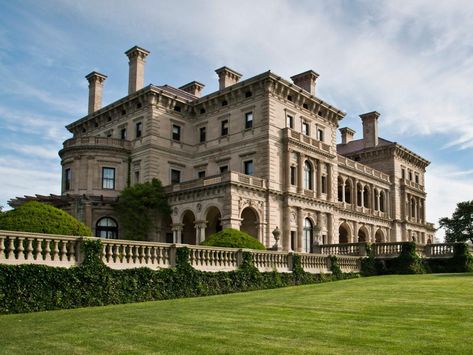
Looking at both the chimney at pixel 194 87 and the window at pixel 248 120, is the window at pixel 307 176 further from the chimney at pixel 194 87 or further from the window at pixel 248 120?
the chimney at pixel 194 87

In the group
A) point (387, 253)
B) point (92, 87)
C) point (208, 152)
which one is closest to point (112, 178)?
point (208, 152)

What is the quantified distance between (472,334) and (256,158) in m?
36.2

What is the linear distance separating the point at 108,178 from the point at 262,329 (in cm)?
4006

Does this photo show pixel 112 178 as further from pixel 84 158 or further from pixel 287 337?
pixel 287 337

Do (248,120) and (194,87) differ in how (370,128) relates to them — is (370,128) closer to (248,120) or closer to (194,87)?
(194,87)

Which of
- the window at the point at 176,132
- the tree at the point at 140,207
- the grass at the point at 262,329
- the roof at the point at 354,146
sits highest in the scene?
the roof at the point at 354,146

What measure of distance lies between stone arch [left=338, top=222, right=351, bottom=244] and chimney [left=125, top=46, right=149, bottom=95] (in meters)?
25.8

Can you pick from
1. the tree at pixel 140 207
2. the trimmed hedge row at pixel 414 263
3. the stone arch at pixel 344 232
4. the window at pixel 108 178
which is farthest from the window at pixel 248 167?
the stone arch at pixel 344 232

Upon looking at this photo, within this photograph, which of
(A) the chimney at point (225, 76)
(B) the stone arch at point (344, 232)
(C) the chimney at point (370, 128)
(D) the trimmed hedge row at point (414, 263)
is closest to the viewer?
(D) the trimmed hedge row at point (414, 263)

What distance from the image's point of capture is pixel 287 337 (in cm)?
911

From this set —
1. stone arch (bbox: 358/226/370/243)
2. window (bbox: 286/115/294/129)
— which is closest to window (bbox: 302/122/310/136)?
window (bbox: 286/115/294/129)

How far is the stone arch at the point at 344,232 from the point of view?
5759 cm

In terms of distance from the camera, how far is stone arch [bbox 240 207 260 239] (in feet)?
141

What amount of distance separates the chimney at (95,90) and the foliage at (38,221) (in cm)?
3849
